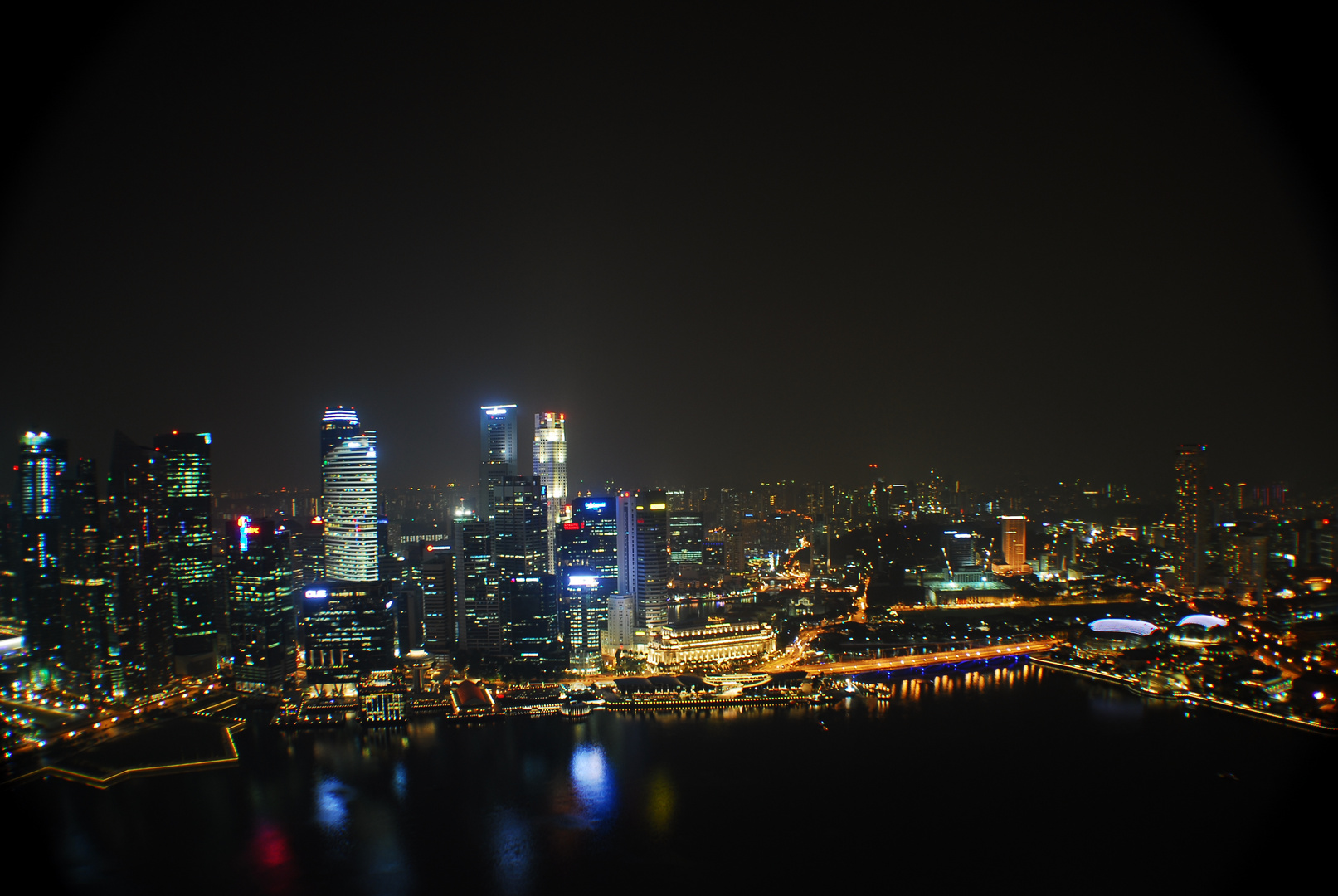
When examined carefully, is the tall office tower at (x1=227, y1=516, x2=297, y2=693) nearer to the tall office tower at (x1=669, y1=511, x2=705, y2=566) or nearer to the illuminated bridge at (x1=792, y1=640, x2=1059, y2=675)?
the illuminated bridge at (x1=792, y1=640, x2=1059, y2=675)

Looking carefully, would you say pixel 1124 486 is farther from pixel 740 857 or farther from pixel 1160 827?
pixel 740 857

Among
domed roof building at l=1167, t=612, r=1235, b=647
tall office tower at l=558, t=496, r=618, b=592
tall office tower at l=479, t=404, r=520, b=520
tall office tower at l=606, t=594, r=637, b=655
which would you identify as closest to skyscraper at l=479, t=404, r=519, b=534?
tall office tower at l=479, t=404, r=520, b=520

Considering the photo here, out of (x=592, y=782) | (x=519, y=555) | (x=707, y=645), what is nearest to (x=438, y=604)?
(x=519, y=555)

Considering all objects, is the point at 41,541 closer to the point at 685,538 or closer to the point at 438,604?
the point at 438,604

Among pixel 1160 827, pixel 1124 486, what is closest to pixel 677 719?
pixel 1160 827

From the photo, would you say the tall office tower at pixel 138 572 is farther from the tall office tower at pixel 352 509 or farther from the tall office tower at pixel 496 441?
the tall office tower at pixel 496 441

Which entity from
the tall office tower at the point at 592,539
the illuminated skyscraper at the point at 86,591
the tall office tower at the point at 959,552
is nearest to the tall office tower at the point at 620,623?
the tall office tower at the point at 592,539
